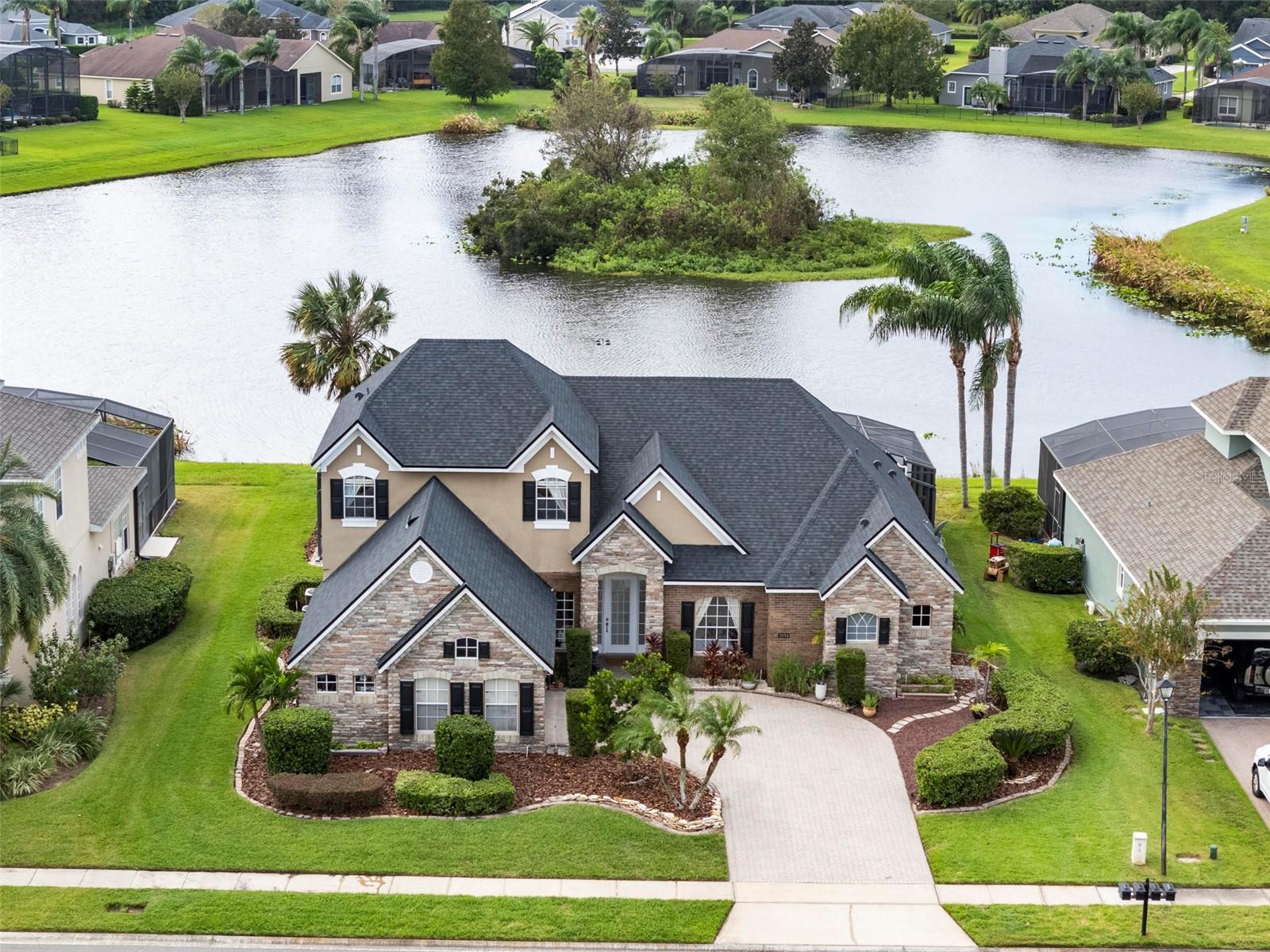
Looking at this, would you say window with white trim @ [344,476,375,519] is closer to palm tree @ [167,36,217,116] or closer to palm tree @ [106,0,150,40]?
palm tree @ [167,36,217,116]

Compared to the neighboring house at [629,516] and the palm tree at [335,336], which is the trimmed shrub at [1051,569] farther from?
the palm tree at [335,336]

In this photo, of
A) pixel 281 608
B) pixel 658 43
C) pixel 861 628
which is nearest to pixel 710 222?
pixel 281 608

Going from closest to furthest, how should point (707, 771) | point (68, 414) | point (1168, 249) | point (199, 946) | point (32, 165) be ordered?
point (199, 946) → point (707, 771) → point (68, 414) → point (1168, 249) → point (32, 165)

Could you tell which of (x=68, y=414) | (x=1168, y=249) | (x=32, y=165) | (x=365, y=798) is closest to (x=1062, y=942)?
(x=365, y=798)

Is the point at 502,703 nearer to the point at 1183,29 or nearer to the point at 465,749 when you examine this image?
the point at 465,749

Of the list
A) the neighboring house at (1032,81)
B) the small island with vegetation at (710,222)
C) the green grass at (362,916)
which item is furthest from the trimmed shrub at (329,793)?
the neighboring house at (1032,81)

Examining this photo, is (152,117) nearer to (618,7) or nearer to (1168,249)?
(618,7)

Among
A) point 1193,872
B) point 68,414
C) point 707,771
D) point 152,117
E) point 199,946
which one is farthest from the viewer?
point 152,117

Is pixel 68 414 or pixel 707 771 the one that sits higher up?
pixel 68 414
